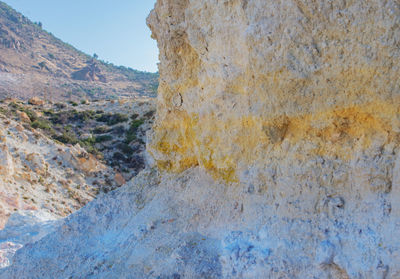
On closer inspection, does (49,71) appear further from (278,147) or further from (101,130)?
(278,147)

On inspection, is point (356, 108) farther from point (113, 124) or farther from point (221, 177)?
point (113, 124)

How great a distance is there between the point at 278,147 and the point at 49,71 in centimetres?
6924

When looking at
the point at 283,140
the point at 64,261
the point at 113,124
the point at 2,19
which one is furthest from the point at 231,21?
the point at 2,19

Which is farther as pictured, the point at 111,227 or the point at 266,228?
the point at 111,227

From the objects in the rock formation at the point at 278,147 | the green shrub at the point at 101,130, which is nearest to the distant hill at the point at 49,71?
the green shrub at the point at 101,130

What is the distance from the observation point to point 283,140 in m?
3.88

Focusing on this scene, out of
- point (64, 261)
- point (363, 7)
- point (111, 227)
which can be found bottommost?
point (64, 261)

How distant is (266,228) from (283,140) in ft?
3.04

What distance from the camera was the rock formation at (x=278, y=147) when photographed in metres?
3.10

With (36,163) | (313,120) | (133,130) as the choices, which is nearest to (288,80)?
(313,120)

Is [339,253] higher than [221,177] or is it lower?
lower

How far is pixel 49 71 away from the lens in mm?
66125

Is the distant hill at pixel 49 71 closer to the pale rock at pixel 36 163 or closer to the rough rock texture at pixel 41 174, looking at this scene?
the rough rock texture at pixel 41 174

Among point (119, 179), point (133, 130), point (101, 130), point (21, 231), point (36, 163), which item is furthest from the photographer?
point (101, 130)
